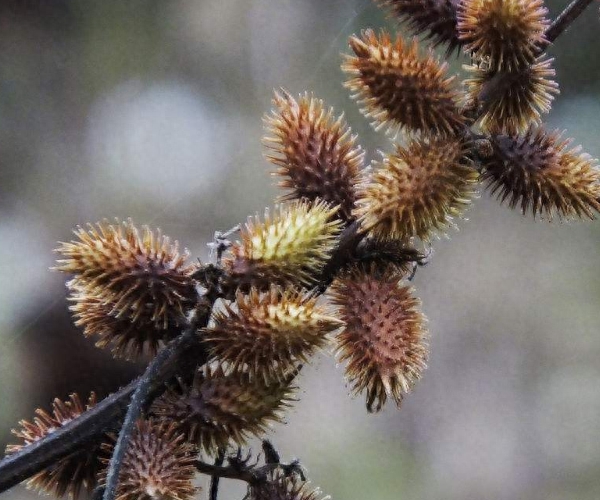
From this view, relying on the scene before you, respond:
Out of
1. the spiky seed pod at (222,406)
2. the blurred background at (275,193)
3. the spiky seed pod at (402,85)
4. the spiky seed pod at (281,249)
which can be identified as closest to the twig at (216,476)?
the spiky seed pod at (222,406)

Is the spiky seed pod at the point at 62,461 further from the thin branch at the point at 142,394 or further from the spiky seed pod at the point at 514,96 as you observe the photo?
the spiky seed pod at the point at 514,96

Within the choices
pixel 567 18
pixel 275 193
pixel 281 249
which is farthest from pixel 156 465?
pixel 275 193

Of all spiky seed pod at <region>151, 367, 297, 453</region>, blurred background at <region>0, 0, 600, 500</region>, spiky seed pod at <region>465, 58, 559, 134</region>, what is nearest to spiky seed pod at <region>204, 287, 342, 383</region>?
spiky seed pod at <region>151, 367, 297, 453</region>

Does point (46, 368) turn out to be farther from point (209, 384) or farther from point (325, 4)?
point (325, 4)

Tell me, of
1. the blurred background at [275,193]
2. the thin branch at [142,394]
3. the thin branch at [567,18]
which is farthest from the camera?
the blurred background at [275,193]

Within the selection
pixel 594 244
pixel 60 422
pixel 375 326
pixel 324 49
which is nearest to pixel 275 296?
pixel 375 326

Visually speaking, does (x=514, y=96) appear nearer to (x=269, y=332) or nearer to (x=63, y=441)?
(x=269, y=332)

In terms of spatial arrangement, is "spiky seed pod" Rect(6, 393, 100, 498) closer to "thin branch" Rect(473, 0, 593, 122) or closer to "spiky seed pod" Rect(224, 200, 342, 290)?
"spiky seed pod" Rect(224, 200, 342, 290)
